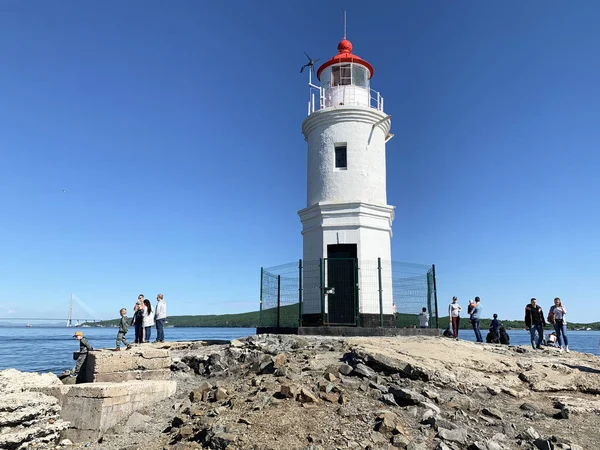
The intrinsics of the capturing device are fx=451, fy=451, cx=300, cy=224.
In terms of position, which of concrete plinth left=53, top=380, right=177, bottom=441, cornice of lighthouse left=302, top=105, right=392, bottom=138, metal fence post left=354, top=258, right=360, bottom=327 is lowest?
concrete plinth left=53, top=380, right=177, bottom=441

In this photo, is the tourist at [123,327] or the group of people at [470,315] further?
the group of people at [470,315]

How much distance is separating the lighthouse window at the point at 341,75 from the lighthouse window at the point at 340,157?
2600mm

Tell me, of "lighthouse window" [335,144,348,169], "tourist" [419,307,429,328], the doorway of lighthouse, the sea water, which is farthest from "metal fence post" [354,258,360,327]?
the sea water

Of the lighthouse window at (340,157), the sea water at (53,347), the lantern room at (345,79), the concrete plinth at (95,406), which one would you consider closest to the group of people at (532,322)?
the lighthouse window at (340,157)

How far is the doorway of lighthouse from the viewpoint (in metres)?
13.1

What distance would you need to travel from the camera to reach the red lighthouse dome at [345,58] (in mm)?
15625

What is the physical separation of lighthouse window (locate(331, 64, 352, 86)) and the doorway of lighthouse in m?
6.41

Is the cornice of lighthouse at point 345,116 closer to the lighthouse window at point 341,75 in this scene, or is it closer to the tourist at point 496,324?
the lighthouse window at point 341,75

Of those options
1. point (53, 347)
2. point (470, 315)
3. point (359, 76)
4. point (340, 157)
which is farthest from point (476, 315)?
point (53, 347)

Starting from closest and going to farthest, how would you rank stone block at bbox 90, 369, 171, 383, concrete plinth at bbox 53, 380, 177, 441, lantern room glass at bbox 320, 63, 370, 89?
concrete plinth at bbox 53, 380, 177, 441 → stone block at bbox 90, 369, 171, 383 → lantern room glass at bbox 320, 63, 370, 89

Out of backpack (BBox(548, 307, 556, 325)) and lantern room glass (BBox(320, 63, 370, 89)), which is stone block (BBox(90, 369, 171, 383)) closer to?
lantern room glass (BBox(320, 63, 370, 89))

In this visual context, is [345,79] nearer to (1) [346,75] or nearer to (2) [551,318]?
(1) [346,75]

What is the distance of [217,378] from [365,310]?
5.33m

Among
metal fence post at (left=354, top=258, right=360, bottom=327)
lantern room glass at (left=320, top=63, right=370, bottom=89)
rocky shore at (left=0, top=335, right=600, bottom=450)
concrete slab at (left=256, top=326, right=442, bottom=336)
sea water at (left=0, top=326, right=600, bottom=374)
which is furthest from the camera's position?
sea water at (left=0, top=326, right=600, bottom=374)
